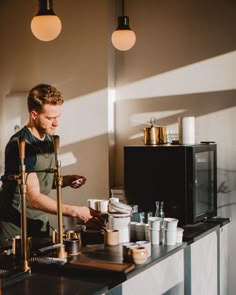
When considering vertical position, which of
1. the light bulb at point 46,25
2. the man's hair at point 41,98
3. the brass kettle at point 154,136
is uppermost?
the light bulb at point 46,25

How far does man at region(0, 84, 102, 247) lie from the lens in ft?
11.6

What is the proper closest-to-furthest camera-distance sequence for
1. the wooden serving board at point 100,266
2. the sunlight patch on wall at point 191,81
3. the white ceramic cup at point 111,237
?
the wooden serving board at point 100,266 → the white ceramic cup at point 111,237 → the sunlight patch on wall at point 191,81

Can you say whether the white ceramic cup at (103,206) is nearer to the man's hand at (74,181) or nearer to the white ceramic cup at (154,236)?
the man's hand at (74,181)

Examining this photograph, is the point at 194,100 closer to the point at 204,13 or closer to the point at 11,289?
the point at 204,13

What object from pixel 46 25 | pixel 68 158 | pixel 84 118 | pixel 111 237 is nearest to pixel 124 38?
pixel 46 25

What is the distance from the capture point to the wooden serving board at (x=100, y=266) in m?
2.71

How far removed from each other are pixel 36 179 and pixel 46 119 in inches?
26.0


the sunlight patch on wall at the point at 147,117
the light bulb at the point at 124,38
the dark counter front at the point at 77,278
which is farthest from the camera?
the sunlight patch on wall at the point at 147,117

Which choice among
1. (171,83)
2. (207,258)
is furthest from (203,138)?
(207,258)

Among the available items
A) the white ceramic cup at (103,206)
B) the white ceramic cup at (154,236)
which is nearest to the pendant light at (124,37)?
the white ceramic cup at (103,206)

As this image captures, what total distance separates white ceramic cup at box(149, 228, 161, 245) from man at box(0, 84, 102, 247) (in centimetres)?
44

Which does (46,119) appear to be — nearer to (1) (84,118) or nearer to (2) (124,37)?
(2) (124,37)

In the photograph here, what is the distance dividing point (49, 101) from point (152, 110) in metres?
1.12

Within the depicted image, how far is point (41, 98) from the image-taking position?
13.6ft
